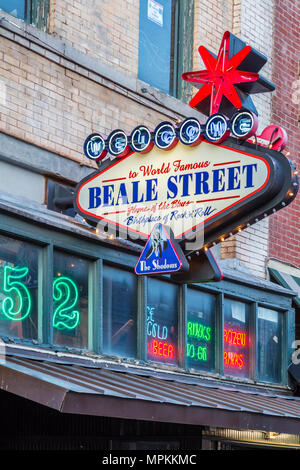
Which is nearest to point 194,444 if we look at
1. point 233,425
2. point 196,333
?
point 196,333

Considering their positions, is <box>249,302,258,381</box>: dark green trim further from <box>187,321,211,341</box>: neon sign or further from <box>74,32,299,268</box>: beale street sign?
<box>74,32,299,268</box>: beale street sign

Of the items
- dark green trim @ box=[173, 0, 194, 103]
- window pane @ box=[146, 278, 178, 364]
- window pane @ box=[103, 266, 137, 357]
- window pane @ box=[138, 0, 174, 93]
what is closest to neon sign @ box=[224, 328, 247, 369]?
window pane @ box=[146, 278, 178, 364]

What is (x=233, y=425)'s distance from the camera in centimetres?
968

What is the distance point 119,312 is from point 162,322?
0.85m

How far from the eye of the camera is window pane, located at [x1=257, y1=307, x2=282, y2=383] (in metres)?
13.9

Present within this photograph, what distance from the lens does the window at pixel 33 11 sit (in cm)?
1166

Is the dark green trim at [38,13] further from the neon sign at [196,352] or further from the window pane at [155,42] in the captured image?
the neon sign at [196,352]

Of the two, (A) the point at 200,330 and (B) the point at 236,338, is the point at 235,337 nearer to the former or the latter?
(B) the point at 236,338

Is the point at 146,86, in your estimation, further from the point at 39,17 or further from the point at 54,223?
the point at 54,223

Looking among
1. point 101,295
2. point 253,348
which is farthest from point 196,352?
point 101,295

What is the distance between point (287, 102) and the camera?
16.1 m

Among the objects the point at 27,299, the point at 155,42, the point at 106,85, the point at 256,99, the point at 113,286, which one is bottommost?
the point at 27,299

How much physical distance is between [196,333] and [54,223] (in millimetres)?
3027

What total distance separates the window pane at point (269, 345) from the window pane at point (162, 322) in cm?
187
